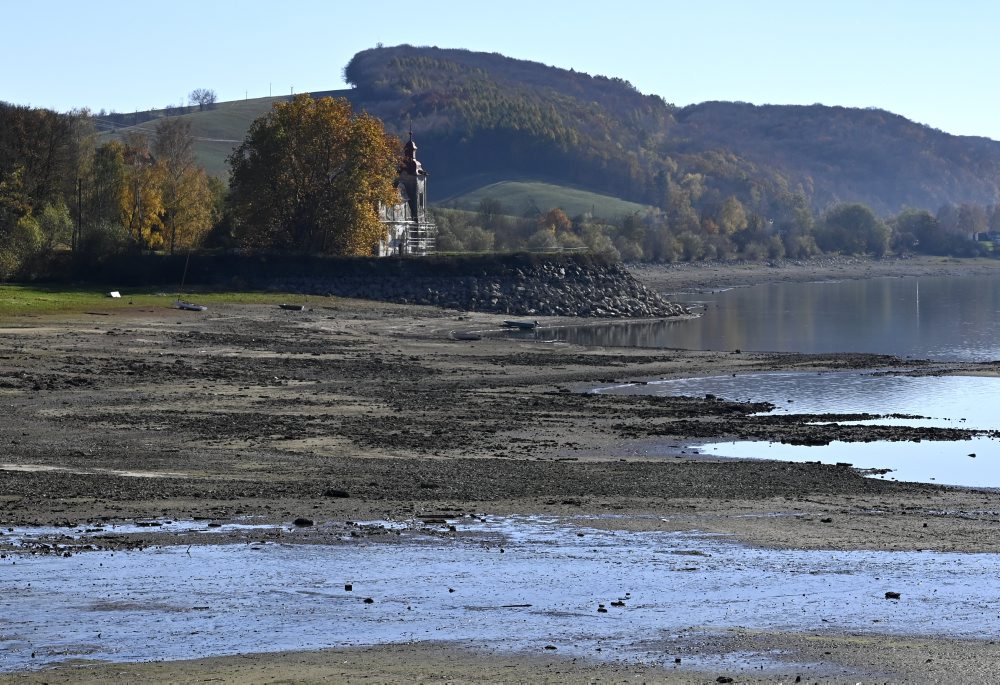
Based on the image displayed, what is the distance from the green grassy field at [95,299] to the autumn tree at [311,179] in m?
9.23

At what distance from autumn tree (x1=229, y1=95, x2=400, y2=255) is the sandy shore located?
36356 millimetres

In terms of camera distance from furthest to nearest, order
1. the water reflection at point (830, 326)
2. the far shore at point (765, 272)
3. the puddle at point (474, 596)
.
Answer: the far shore at point (765, 272) < the water reflection at point (830, 326) < the puddle at point (474, 596)

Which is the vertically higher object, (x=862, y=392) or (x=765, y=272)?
(x=765, y=272)

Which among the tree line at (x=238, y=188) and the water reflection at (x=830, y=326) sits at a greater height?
the tree line at (x=238, y=188)

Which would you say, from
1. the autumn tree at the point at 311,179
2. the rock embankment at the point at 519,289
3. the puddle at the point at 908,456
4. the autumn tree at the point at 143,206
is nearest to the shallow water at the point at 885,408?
the puddle at the point at 908,456

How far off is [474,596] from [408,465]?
9.86 meters

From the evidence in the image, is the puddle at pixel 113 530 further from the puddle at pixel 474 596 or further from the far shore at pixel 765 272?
the far shore at pixel 765 272

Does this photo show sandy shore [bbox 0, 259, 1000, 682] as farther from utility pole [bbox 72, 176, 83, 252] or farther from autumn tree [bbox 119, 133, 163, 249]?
autumn tree [bbox 119, 133, 163, 249]

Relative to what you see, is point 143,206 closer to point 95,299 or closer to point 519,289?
point 95,299

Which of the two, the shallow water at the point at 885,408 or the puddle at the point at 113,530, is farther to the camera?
the shallow water at the point at 885,408

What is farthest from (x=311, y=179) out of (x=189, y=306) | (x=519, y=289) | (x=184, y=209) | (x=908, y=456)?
(x=908, y=456)

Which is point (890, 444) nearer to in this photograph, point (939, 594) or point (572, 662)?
point (939, 594)

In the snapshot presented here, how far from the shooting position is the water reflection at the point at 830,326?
6794 centimetres

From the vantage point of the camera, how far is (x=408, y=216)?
345 ft
